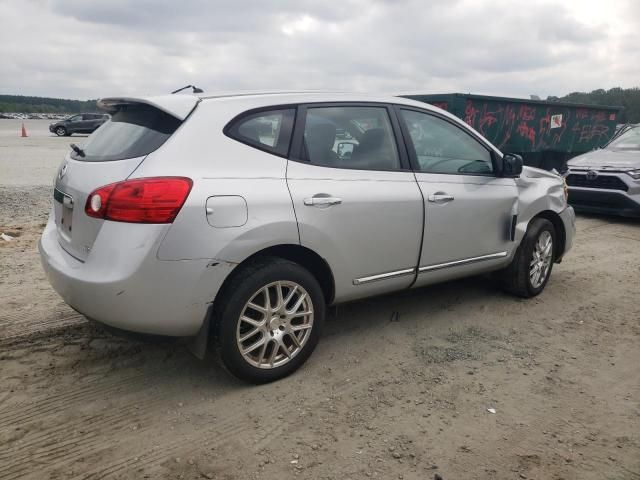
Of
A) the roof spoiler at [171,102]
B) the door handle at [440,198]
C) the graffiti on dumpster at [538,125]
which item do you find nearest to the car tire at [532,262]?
the door handle at [440,198]

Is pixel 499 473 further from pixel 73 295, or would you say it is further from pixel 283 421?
pixel 73 295

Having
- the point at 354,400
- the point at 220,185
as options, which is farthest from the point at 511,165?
the point at 220,185

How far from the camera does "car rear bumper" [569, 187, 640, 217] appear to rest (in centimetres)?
845

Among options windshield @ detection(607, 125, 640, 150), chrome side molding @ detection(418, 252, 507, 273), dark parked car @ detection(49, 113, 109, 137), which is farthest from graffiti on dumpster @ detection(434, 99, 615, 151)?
dark parked car @ detection(49, 113, 109, 137)

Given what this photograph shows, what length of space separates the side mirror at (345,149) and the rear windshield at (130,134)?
1.04 metres

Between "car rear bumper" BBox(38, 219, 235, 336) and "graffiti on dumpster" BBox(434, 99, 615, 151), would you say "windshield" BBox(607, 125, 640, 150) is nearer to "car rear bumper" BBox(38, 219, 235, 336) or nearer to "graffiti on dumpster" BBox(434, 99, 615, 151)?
"graffiti on dumpster" BBox(434, 99, 615, 151)

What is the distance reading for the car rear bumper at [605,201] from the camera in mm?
8453

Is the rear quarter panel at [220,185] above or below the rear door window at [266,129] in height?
below

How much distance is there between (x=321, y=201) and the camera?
10.7 feet

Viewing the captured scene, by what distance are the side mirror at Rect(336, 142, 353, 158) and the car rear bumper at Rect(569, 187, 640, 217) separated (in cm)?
665

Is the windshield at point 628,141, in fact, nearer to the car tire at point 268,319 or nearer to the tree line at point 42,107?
the car tire at point 268,319

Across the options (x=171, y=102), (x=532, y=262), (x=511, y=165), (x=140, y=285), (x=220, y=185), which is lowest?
(x=532, y=262)

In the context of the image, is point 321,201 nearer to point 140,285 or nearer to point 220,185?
point 220,185

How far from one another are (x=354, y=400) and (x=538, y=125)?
10.1 metres
